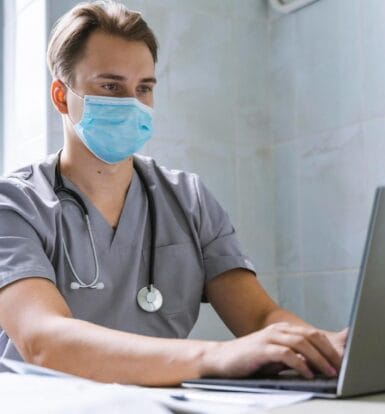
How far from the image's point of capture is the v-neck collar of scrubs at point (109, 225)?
4.43 feet

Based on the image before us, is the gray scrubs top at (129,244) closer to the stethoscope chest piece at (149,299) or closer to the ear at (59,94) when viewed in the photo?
the stethoscope chest piece at (149,299)

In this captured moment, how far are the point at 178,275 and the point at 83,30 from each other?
53cm

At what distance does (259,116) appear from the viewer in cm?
215

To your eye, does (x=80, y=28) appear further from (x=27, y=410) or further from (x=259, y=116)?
(x=27, y=410)

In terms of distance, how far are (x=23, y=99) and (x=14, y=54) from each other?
6.3 inches

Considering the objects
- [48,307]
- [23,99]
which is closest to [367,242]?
[48,307]

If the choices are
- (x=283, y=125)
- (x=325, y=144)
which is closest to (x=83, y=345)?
(x=325, y=144)

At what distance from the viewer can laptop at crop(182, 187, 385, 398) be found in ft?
2.04

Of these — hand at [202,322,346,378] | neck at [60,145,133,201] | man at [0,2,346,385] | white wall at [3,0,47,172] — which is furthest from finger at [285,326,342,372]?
white wall at [3,0,47,172]

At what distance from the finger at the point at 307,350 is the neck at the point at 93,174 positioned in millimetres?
733

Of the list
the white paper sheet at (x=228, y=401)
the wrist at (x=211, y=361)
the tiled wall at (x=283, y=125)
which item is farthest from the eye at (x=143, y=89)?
the white paper sheet at (x=228, y=401)

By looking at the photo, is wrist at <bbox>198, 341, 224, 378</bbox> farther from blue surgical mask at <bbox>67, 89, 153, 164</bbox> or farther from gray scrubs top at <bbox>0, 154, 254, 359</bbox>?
blue surgical mask at <bbox>67, 89, 153, 164</bbox>

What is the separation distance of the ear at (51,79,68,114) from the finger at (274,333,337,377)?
0.89 meters

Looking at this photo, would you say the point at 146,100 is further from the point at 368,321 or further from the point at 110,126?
the point at 368,321
